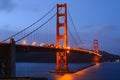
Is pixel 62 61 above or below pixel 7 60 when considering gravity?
below

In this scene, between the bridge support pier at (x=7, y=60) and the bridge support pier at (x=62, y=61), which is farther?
the bridge support pier at (x=62, y=61)

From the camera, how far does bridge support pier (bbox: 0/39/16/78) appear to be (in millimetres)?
39031

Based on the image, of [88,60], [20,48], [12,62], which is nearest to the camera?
[12,62]

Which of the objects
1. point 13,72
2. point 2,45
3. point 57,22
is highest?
point 57,22

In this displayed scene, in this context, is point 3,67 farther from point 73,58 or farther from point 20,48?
point 73,58

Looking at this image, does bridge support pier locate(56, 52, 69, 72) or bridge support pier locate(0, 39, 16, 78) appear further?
bridge support pier locate(56, 52, 69, 72)

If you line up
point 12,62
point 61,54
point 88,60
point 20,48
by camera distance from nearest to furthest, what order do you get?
point 12,62 → point 20,48 → point 61,54 → point 88,60

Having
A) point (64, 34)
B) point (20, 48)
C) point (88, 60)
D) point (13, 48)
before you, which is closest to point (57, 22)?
point (64, 34)

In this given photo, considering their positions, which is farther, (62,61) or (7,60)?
(62,61)

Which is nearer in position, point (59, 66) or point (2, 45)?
point (2, 45)

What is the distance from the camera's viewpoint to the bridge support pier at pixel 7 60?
128 feet

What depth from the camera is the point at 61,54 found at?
6719 cm

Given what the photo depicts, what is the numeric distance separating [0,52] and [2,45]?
71 cm

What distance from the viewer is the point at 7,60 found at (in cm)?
3934
